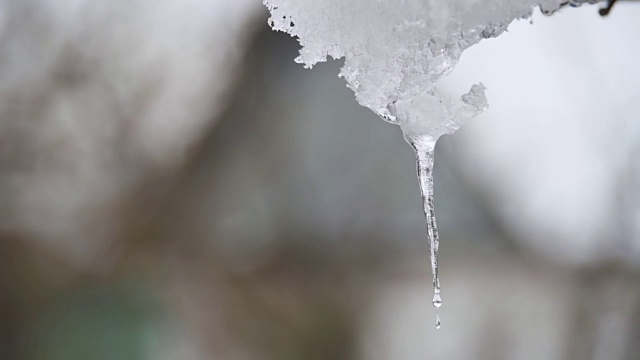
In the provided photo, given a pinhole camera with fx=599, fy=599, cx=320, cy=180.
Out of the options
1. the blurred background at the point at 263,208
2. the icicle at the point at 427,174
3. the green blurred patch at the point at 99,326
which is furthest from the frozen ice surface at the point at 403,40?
the green blurred patch at the point at 99,326

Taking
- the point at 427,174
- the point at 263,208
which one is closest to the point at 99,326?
the point at 263,208

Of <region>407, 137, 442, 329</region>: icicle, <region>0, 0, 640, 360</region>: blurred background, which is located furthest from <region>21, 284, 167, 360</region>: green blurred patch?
<region>407, 137, 442, 329</region>: icicle

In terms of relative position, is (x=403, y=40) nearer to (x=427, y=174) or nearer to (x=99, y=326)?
(x=427, y=174)

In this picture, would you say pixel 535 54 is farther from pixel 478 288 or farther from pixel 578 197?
pixel 478 288

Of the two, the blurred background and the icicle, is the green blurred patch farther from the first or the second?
the icicle

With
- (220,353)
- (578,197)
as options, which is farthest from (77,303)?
(578,197)

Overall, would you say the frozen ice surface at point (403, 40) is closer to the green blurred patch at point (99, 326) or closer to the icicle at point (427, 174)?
the icicle at point (427, 174)
